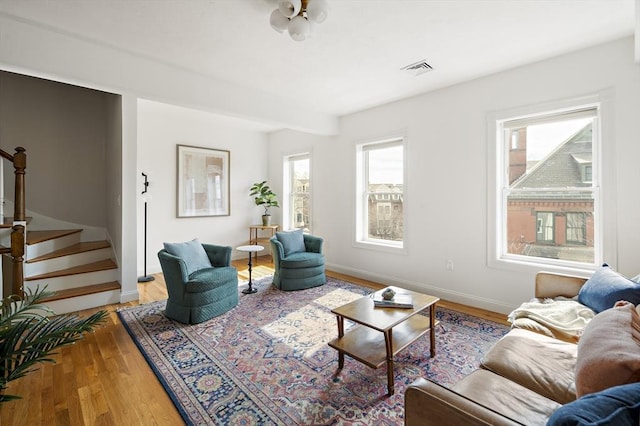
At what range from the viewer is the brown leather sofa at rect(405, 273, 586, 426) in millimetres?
1053

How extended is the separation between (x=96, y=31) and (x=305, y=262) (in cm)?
317

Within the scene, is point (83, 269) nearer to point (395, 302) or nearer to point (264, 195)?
point (264, 195)

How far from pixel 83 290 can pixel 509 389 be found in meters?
4.07

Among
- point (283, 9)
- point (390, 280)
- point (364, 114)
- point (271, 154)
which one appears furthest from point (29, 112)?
point (390, 280)

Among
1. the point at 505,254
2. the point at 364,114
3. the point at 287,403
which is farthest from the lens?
the point at 364,114

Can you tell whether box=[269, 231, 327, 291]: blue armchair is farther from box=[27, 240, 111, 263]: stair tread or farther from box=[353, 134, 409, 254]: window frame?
box=[27, 240, 111, 263]: stair tread

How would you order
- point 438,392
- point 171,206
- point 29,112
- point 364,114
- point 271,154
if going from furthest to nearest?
1. point 271,154
2. point 171,206
3. point 364,114
4. point 29,112
5. point 438,392

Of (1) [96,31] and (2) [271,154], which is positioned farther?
(2) [271,154]

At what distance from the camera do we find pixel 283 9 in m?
2.01

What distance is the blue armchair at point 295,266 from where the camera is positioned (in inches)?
157

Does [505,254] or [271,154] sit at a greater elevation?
[271,154]

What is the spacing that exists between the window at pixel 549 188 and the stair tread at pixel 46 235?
16.9ft

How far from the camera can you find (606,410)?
74cm

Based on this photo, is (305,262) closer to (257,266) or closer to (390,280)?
(390,280)
